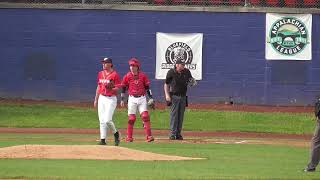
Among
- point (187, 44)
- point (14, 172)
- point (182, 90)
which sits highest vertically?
point (187, 44)

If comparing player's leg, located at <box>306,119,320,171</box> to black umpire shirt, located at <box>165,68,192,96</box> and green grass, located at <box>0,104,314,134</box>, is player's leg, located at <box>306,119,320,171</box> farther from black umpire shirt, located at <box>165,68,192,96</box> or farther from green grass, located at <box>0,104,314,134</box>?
green grass, located at <box>0,104,314,134</box>

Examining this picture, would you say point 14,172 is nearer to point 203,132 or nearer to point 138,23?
point 203,132

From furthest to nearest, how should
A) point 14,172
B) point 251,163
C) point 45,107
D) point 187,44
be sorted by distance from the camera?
point 187,44 < point 45,107 < point 251,163 < point 14,172

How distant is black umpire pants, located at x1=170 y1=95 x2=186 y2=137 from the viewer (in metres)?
19.9

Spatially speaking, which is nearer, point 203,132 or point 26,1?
point 203,132

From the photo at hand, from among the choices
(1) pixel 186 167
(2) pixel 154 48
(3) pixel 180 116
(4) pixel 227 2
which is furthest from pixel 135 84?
(4) pixel 227 2

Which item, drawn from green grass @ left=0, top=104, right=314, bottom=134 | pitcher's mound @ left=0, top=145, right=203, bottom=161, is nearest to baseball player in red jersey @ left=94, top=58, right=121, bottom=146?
pitcher's mound @ left=0, top=145, right=203, bottom=161

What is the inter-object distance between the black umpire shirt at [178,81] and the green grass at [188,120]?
468cm

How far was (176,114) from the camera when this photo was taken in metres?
20.0

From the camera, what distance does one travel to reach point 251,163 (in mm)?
14242

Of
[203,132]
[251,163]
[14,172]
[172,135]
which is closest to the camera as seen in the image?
[14,172]

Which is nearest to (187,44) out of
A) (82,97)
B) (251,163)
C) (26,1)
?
(82,97)

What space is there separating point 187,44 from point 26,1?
6.63 m

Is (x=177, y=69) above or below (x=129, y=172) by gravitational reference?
above
